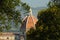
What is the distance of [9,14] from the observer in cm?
1244

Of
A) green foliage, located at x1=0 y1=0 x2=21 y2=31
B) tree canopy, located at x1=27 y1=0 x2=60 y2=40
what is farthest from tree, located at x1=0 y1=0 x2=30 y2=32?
tree canopy, located at x1=27 y1=0 x2=60 y2=40

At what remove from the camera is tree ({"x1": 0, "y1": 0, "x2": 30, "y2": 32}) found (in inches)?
487

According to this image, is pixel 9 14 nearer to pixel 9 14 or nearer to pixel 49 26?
pixel 9 14

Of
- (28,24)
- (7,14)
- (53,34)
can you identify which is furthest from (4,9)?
(28,24)

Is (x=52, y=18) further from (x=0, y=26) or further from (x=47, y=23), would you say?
(x=0, y=26)

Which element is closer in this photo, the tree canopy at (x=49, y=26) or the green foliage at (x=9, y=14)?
the green foliage at (x=9, y=14)

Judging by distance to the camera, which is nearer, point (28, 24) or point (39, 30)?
point (39, 30)

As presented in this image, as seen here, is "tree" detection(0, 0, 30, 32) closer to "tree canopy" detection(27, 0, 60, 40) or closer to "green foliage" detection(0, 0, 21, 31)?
"green foliage" detection(0, 0, 21, 31)

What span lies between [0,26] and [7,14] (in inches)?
23.1

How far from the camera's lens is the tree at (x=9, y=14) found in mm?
12358

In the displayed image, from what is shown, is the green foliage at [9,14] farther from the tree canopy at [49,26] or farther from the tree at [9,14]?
the tree canopy at [49,26]

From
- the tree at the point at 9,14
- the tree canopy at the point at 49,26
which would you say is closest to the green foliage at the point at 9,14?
the tree at the point at 9,14

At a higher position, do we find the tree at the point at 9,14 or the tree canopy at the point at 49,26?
the tree at the point at 9,14

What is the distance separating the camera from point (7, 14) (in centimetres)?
1247
